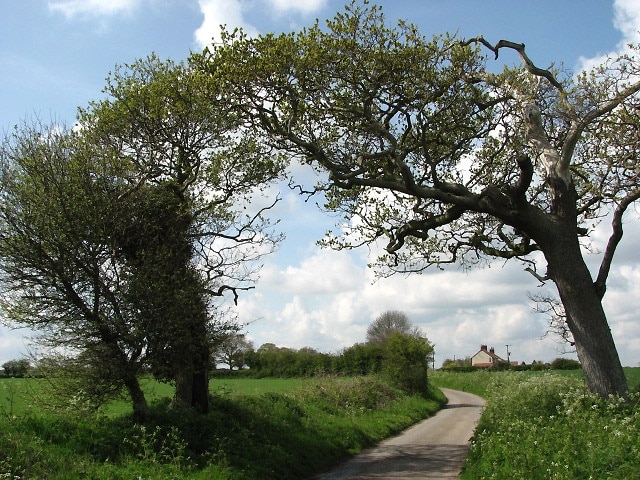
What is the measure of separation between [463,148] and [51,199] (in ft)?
37.8

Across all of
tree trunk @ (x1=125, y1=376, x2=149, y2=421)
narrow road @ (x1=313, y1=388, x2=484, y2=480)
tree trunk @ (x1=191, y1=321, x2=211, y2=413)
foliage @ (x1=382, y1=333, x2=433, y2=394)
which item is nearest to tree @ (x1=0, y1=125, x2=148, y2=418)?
tree trunk @ (x1=125, y1=376, x2=149, y2=421)

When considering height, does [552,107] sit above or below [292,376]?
above

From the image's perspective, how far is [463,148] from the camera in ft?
60.0

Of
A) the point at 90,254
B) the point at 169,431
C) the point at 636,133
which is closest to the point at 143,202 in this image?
the point at 90,254

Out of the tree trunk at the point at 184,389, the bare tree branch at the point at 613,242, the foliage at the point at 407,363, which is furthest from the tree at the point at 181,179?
the foliage at the point at 407,363

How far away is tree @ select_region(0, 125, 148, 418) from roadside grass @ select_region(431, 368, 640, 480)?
8.16m

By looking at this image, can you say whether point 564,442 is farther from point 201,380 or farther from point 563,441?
point 201,380

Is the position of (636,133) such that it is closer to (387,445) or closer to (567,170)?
(567,170)

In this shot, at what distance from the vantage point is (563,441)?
10.5 m

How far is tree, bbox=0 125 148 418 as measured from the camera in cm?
A: 1305

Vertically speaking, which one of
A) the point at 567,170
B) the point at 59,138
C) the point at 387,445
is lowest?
the point at 387,445

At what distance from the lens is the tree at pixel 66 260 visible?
13.0 m

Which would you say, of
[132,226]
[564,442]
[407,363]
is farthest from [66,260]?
[407,363]

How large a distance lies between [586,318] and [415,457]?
275 inches
